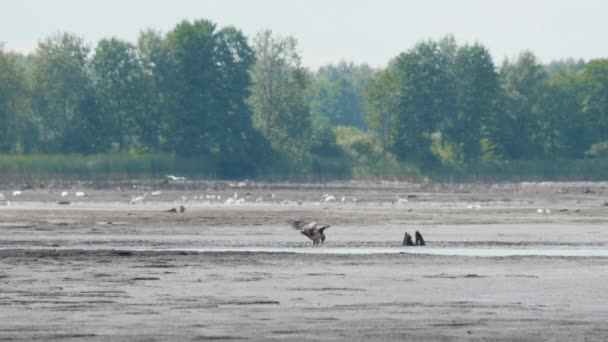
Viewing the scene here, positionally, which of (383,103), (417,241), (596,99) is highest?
(596,99)

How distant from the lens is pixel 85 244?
32031 mm

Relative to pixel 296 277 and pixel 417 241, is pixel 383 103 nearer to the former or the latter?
pixel 417 241

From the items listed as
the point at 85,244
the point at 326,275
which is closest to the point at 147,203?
the point at 85,244

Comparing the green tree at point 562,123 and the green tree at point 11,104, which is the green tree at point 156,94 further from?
the green tree at point 562,123

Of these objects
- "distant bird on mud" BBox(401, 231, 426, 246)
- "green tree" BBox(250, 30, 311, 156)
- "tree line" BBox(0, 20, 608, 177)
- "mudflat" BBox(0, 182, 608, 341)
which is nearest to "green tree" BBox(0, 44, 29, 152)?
"tree line" BBox(0, 20, 608, 177)

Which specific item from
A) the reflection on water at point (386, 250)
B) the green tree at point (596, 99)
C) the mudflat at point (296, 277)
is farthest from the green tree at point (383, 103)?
the reflection on water at point (386, 250)

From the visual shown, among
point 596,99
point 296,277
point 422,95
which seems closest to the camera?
point 296,277

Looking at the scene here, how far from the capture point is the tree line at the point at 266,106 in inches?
3880

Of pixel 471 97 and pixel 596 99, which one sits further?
pixel 596 99

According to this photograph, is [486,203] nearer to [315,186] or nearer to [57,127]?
[315,186]

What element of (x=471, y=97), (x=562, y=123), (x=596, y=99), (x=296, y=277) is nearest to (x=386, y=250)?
(x=296, y=277)

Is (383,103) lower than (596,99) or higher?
lower

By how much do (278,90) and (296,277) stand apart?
280 feet

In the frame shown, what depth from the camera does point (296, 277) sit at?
78.8 ft
